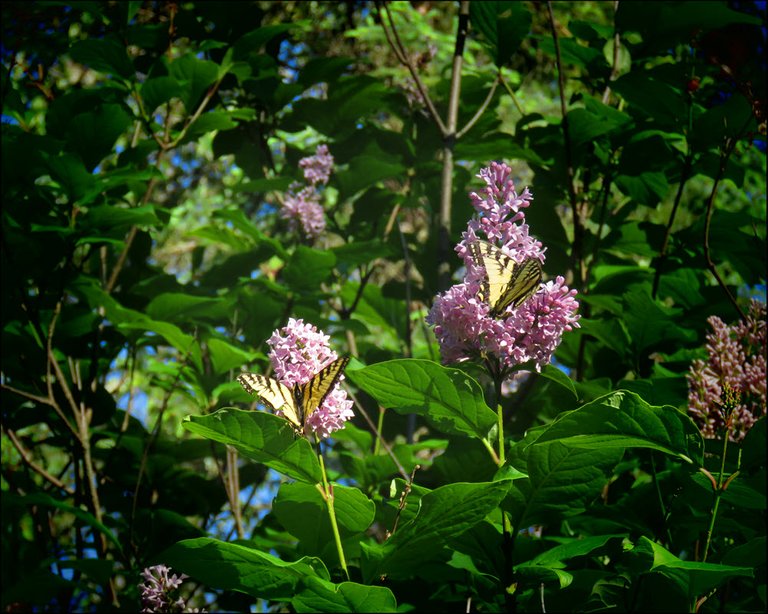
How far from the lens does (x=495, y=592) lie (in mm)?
1584

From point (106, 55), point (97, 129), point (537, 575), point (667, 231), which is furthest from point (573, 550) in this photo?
point (106, 55)

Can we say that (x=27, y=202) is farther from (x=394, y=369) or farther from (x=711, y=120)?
(x=711, y=120)

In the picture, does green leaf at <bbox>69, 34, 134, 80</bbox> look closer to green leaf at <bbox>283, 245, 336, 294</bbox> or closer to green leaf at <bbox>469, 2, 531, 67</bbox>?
green leaf at <bbox>283, 245, 336, 294</bbox>

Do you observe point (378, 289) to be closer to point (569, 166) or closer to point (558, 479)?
point (569, 166)

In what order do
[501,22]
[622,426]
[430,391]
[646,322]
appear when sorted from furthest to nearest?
[501,22], [646,322], [430,391], [622,426]

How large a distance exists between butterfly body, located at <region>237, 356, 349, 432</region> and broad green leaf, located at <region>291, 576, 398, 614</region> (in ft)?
0.80

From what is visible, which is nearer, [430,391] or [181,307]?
[430,391]

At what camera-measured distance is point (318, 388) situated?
4.00 feet

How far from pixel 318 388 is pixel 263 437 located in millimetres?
117

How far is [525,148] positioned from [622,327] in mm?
647

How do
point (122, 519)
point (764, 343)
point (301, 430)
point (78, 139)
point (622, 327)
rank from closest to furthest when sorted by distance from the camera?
point (301, 430) → point (764, 343) → point (622, 327) → point (78, 139) → point (122, 519)

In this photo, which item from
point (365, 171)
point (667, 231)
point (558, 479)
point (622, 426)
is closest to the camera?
point (622, 426)

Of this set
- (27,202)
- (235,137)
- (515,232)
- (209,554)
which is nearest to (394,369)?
(515,232)

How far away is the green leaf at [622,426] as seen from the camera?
1183 millimetres
